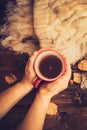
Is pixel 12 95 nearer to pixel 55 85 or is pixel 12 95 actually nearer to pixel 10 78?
pixel 10 78

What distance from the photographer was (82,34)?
2.70 m

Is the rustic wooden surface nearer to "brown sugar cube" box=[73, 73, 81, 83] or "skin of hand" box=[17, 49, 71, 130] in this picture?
"brown sugar cube" box=[73, 73, 81, 83]

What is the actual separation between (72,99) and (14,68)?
654 mm

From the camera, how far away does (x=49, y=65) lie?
221 centimetres

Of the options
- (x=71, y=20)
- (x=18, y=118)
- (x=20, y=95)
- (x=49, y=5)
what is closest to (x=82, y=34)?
(x=71, y=20)

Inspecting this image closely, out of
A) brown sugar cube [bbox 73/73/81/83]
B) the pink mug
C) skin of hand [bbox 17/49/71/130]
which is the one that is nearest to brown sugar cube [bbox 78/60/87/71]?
brown sugar cube [bbox 73/73/81/83]

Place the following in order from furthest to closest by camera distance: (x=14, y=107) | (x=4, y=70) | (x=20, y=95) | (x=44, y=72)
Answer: (x=4, y=70)
(x=14, y=107)
(x=20, y=95)
(x=44, y=72)

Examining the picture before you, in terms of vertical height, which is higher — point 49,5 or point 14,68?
point 49,5

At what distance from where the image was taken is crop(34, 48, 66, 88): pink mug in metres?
2.10

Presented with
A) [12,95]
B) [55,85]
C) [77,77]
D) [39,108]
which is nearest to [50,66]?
[55,85]

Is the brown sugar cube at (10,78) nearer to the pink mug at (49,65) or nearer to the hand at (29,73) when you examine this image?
the hand at (29,73)

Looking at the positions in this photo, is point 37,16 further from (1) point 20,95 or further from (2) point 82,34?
(1) point 20,95

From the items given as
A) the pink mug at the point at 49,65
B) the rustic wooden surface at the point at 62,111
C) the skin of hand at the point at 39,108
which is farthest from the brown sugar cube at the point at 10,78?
the pink mug at the point at 49,65

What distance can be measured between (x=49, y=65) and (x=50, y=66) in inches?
0.5
